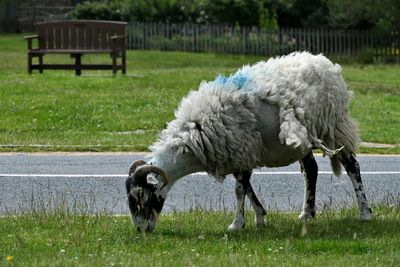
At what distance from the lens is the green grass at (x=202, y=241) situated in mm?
7535

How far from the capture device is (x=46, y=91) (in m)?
20.8

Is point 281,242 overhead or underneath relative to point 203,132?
underneath

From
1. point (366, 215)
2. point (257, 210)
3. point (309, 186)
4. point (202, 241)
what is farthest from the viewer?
point (309, 186)

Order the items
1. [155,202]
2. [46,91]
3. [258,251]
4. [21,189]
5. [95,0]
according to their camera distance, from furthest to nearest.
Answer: [95,0]
[46,91]
[21,189]
[155,202]
[258,251]

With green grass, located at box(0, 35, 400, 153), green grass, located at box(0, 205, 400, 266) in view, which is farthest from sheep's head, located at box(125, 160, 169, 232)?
green grass, located at box(0, 35, 400, 153)

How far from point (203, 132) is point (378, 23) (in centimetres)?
3012

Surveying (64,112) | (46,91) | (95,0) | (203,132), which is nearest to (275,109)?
(203,132)

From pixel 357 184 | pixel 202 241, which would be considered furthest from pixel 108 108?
pixel 202 241

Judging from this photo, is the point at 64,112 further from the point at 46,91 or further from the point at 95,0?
the point at 95,0

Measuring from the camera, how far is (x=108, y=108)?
1884 centimetres

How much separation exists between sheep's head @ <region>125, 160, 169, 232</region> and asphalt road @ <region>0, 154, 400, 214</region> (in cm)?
100

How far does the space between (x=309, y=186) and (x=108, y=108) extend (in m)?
9.16

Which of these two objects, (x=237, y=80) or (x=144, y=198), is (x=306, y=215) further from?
(x=144, y=198)

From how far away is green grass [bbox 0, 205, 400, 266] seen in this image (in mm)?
7535
